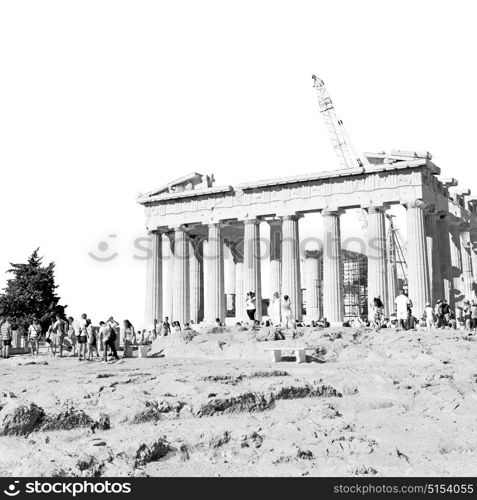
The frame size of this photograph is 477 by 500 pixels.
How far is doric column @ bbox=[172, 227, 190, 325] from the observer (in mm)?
54750

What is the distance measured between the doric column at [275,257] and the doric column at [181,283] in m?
6.79

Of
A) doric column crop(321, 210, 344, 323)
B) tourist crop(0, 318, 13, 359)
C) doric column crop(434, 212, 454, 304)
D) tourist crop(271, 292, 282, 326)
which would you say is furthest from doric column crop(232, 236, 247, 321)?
tourist crop(0, 318, 13, 359)

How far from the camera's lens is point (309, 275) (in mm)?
62844

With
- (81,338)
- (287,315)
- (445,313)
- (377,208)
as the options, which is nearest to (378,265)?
(377,208)

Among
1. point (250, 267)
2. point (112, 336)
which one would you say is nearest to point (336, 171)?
point (250, 267)

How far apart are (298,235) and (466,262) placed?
1377 centimetres

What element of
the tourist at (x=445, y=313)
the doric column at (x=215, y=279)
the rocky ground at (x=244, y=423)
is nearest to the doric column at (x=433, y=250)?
the tourist at (x=445, y=313)

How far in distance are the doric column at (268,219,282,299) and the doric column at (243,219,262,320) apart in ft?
10.4

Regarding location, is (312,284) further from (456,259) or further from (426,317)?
(426,317)

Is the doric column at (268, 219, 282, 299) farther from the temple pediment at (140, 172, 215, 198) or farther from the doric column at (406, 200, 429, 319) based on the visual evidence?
the doric column at (406, 200, 429, 319)

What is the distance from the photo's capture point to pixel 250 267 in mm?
51031

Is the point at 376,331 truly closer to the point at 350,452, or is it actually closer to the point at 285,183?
the point at 350,452

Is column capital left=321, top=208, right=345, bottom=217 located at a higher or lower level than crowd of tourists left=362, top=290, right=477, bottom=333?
higher

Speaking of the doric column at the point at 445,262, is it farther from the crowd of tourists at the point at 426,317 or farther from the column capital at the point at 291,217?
the crowd of tourists at the point at 426,317
